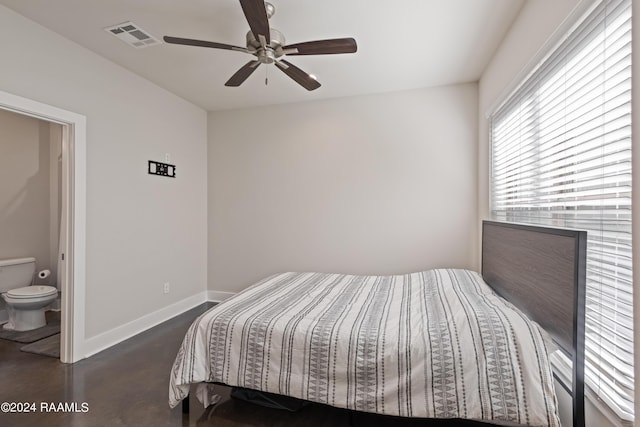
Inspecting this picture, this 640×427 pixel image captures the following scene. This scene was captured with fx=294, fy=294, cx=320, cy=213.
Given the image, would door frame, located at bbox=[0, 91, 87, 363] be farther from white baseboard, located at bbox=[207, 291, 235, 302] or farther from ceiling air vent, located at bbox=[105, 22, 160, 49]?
white baseboard, located at bbox=[207, 291, 235, 302]

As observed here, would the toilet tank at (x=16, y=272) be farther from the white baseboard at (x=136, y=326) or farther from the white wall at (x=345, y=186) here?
the white wall at (x=345, y=186)

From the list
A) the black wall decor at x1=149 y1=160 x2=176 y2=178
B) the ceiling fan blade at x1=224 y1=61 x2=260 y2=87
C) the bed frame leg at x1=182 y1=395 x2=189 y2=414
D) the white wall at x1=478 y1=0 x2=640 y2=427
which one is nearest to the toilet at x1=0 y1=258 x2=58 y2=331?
the black wall decor at x1=149 y1=160 x2=176 y2=178

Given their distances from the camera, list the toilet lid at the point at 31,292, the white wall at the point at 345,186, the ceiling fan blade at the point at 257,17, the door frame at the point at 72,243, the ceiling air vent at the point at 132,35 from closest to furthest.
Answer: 1. the ceiling fan blade at the point at 257,17
2. the ceiling air vent at the point at 132,35
3. the door frame at the point at 72,243
4. the toilet lid at the point at 31,292
5. the white wall at the point at 345,186

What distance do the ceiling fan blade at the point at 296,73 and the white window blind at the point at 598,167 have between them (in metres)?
1.55

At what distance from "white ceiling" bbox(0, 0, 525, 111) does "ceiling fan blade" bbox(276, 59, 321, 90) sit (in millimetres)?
333

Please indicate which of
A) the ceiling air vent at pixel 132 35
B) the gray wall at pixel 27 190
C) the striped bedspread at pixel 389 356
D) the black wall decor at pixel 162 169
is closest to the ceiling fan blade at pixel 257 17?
the ceiling air vent at pixel 132 35

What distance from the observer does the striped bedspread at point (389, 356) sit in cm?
137

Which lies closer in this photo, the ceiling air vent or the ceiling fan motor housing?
the ceiling fan motor housing

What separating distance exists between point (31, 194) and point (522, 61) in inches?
210

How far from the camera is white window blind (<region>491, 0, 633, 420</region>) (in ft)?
3.60

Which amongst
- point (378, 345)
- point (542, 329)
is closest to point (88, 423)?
point (378, 345)

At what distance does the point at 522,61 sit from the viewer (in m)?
2.03

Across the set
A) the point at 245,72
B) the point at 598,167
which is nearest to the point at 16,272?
the point at 245,72

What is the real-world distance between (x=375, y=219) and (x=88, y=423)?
9.69 ft
